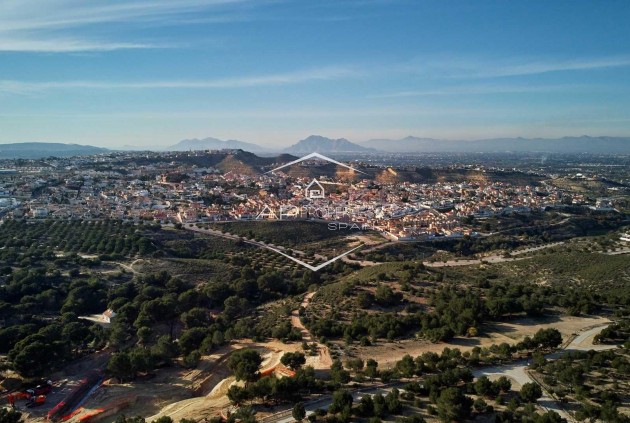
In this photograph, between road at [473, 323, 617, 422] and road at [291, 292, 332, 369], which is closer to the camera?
road at [473, 323, 617, 422]

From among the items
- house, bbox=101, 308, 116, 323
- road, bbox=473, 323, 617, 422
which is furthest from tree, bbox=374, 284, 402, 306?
house, bbox=101, 308, 116, 323

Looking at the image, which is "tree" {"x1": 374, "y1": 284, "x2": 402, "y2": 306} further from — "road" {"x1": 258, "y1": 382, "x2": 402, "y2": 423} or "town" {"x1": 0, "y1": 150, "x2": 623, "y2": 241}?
"town" {"x1": 0, "y1": 150, "x2": 623, "y2": 241}

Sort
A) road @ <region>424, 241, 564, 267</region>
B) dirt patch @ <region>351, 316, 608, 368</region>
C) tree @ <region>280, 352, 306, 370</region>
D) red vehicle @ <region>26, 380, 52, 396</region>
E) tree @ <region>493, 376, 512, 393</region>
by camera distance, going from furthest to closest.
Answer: road @ <region>424, 241, 564, 267</region> → dirt patch @ <region>351, 316, 608, 368</region> → red vehicle @ <region>26, 380, 52, 396</region> → tree @ <region>280, 352, 306, 370</region> → tree @ <region>493, 376, 512, 393</region>

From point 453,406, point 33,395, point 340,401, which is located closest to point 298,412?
point 340,401

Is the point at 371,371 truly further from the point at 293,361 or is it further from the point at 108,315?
the point at 108,315

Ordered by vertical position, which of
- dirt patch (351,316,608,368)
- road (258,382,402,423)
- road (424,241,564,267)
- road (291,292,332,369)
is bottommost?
road (424,241,564,267)

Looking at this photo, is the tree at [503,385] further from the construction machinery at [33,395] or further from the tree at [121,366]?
the construction machinery at [33,395]
